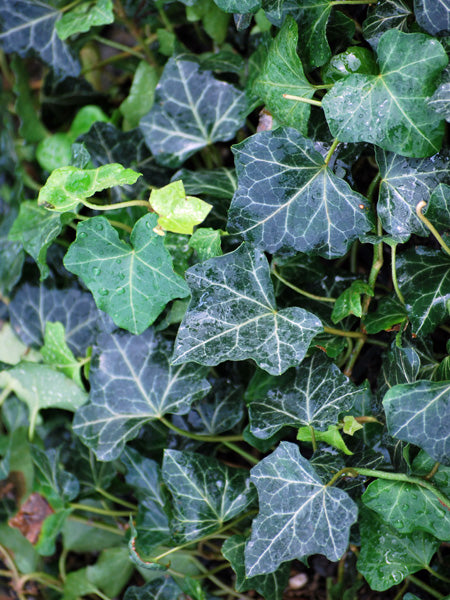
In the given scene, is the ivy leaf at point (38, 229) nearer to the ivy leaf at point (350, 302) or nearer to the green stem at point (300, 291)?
the green stem at point (300, 291)

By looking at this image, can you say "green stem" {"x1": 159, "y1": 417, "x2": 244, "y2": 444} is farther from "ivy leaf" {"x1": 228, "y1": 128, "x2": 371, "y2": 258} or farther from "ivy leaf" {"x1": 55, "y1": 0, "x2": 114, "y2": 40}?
"ivy leaf" {"x1": 55, "y1": 0, "x2": 114, "y2": 40}

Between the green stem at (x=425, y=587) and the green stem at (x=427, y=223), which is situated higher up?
the green stem at (x=427, y=223)

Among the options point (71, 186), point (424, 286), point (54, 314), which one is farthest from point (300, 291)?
point (54, 314)

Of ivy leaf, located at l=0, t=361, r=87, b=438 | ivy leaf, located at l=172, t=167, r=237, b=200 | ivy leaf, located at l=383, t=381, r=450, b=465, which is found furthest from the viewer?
ivy leaf, located at l=0, t=361, r=87, b=438

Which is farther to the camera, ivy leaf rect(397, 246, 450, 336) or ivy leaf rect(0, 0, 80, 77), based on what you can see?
ivy leaf rect(0, 0, 80, 77)

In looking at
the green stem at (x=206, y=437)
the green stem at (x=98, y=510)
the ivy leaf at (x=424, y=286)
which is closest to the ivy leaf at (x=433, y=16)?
the ivy leaf at (x=424, y=286)

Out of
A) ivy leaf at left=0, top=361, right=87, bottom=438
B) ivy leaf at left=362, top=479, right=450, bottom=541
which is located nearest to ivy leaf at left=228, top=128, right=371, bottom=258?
ivy leaf at left=362, top=479, right=450, bottom=541

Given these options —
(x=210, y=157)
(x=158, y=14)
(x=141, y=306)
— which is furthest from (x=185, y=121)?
(x=141, y=306)
